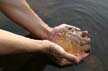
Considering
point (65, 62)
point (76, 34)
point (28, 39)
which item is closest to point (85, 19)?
point (76, 34)

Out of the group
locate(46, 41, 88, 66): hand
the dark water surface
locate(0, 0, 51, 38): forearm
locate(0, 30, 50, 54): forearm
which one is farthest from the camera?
locate(0, 0, 51, 38): forearm

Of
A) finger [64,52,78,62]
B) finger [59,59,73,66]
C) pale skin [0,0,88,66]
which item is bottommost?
finger [59,59,73,66]

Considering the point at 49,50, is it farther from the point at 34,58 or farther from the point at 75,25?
the point at 75,25

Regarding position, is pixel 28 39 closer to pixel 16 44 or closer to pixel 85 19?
pixel 16 44

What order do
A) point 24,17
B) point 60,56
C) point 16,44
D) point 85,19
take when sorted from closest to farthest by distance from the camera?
point 16,44, point 60,56, point 24,17, point 85,19

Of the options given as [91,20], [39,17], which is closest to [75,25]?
[91,20]

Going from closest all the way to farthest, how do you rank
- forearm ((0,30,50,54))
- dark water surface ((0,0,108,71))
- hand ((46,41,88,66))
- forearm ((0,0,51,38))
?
forearm ((0,30,50,54)) → hand ((46,41,88,66)) → dark water surface ((0,0,108,71)) → forearm ((0,0,51,38))

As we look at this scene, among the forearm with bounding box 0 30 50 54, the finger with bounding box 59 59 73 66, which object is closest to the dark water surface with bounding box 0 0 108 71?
the finger with bounding box 59 59 73 66

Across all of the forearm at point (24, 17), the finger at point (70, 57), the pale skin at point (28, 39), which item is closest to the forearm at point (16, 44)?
the pale skin at point (28, 39)

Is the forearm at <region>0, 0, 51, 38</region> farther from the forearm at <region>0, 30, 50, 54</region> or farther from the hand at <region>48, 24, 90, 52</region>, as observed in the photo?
the forearm at <region>0, 30, 50, 54</region>
